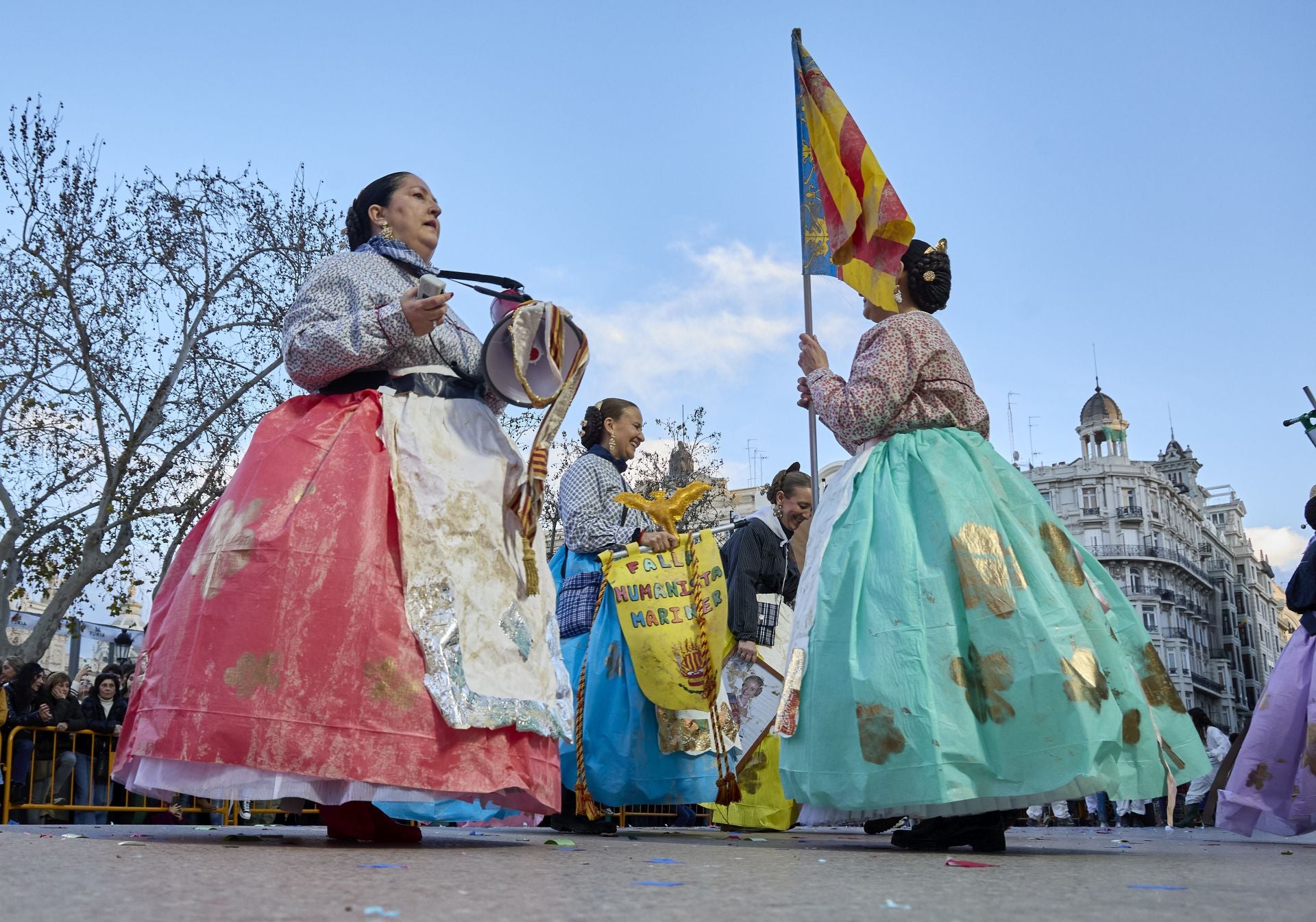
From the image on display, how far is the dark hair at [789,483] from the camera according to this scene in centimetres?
706

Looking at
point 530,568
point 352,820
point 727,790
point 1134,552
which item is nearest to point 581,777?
point 727,790

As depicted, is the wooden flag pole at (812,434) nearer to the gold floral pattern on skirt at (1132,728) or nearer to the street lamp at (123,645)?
the gold floral pattern on skirt at (1132,728)

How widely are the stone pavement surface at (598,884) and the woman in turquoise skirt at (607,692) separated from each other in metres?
1.84

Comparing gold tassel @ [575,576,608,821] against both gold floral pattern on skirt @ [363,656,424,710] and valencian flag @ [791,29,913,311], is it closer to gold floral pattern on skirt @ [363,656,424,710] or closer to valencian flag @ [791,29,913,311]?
valencian flag @ [791,29,913,311]

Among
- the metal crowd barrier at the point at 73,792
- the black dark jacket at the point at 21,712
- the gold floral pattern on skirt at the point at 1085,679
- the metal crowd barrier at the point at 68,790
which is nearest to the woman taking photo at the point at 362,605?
the gold floral pattern on skirt at the point at 1085,679

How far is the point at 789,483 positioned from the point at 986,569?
328 cm

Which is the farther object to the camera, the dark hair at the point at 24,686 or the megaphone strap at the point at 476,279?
the dark hair at the point at 24,686

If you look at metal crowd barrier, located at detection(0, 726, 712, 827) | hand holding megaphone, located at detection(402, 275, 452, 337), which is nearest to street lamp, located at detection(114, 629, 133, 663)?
metal crowd barrier, located at detection(0, 726, 712, 827)

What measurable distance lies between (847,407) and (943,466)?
16.6 inches

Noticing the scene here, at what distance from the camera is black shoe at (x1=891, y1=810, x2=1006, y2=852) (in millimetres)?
3777

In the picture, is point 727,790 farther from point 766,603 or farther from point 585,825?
point 766,603

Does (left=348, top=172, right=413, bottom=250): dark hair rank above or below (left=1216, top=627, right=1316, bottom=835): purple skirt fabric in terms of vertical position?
above

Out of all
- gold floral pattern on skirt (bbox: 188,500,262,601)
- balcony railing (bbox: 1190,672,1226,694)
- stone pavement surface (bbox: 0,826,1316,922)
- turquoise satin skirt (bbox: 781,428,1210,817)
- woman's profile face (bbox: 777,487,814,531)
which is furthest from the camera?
balcony railing (bbox: 1190,672,1226,694)

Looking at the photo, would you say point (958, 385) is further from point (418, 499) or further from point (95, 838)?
point (95, 838)
